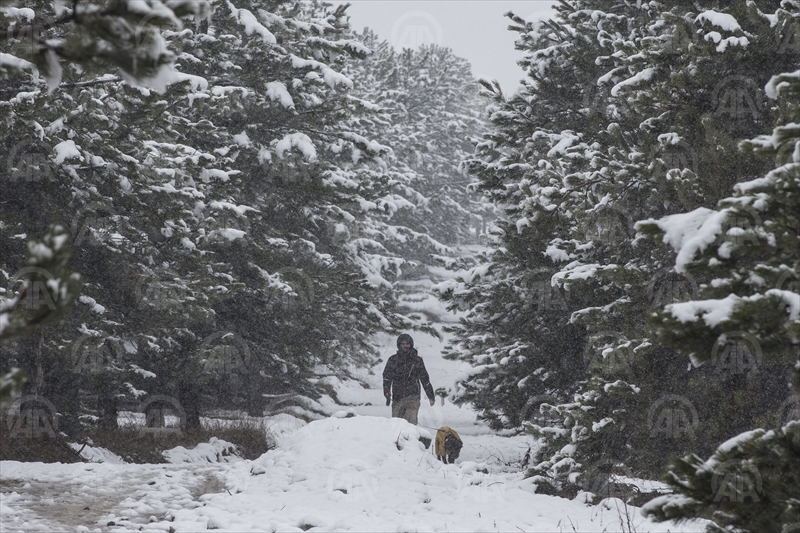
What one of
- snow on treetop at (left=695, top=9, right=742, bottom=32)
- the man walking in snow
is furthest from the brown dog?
snow on treetop at (left=695, top=9, right=742, bottom=32)

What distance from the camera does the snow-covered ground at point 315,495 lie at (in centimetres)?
679

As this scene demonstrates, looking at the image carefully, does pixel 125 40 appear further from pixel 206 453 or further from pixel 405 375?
pixel 405 375

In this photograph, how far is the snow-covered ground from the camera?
22.3 ft

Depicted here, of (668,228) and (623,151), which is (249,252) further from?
(668,228)

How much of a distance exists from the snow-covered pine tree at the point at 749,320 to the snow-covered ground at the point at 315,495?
281 centimetres

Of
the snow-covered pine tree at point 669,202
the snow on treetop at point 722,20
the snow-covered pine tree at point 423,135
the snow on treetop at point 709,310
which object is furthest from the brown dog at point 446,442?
the snow-covered pine tree at point 423,135

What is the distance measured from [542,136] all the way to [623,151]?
10.2ft

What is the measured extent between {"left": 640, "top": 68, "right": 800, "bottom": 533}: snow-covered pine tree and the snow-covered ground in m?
2.81

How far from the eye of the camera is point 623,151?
8484 mm

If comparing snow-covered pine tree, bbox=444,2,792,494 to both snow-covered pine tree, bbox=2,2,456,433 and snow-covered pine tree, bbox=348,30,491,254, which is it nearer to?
snow-covered pine tree, bbox=2,2,456,433

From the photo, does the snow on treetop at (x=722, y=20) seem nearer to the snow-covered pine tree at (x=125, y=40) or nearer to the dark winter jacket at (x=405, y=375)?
the snow-covered pine tree at (x=125, y=40)

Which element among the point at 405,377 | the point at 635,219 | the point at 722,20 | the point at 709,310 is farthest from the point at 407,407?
the point at 709,310

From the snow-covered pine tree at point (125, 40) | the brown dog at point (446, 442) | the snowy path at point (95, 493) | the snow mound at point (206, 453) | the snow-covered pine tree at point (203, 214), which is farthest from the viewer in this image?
the snow mound at point (206, 453)

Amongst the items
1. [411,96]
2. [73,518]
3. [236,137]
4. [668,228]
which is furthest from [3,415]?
[411,96]
